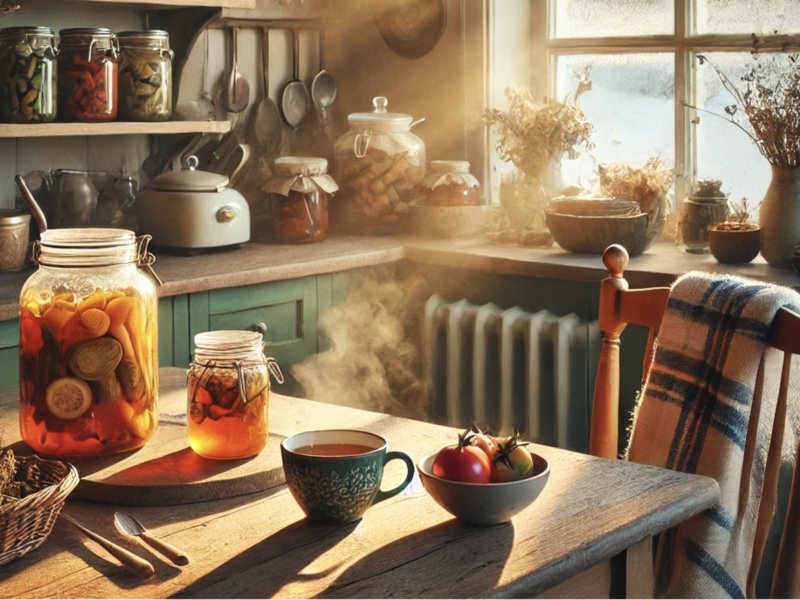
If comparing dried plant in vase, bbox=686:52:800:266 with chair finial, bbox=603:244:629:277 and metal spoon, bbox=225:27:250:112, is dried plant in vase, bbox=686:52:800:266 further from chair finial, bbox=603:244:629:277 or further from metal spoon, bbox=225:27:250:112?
metal spoon, bbox=225:27:250:112

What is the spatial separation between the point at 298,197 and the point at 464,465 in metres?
2.00

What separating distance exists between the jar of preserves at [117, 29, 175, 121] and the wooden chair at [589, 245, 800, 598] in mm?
1473

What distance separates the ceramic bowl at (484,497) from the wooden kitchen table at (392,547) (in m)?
0.01

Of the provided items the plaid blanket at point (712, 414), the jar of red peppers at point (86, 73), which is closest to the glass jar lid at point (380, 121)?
the jar of red peppers at point (86, 73)

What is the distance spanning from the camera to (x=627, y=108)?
305 cm

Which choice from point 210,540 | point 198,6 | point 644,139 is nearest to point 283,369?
point 198,6

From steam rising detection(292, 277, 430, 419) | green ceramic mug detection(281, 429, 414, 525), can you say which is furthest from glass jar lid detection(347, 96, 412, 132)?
green ceramic mug detection(281, 429, 414, 525)

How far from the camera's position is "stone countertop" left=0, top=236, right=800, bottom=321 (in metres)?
2.37

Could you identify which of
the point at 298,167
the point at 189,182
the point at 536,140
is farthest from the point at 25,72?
the point at 536,140

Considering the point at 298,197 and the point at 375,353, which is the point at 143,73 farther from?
the point at 375,353

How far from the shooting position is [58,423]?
117 cm

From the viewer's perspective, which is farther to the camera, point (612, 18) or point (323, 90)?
point (323, 90)

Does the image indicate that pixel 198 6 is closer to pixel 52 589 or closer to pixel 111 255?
pixel 111 255

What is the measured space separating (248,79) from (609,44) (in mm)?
1095
